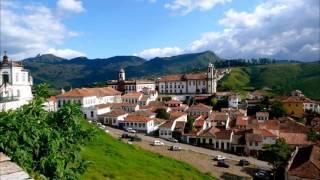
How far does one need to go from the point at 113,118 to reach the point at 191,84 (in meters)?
44.6

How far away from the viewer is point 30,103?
Result: 12164 mm

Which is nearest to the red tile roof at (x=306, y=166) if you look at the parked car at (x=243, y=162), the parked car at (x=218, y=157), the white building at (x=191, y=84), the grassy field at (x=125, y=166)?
the grassy field at (x=125, y=166)

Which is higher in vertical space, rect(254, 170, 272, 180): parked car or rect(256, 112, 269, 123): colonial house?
rect(256, 112, 269, 123): colonial house

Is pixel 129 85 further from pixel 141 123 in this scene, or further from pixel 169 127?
pixel 169 127

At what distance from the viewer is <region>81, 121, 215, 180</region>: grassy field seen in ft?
99.7

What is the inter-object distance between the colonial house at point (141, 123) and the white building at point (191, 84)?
40.9 meters

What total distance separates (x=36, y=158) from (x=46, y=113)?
207 centimetres

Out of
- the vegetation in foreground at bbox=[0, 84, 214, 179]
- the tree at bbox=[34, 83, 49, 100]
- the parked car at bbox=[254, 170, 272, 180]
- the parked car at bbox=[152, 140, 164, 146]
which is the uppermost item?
the tree at bbox=[34, 83, 49, 100]

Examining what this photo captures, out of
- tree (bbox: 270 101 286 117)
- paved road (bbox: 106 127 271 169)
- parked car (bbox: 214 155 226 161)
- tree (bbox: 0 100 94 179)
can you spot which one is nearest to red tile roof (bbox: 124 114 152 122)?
paved road (bbox: 106 127 271 169)

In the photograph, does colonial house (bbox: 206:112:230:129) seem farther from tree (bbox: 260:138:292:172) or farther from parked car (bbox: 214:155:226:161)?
tree (bbox: 260:138:292:172)

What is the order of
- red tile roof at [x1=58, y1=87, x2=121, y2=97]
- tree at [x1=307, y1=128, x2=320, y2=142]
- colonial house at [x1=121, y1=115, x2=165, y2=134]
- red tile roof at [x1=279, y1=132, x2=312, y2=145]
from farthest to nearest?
red tile roof at [x1=58, y1=87, x2=121, y2=97]
colonial house at [x1=121, y1=115, x2=165, y2=134]
tree at [x1=307, y1=128, x2=320, y2=142]
red tile roof at [x1=279, y1=132, x2=312, y2=145]

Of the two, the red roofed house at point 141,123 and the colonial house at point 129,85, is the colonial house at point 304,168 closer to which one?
the red roofed house at point 141,123

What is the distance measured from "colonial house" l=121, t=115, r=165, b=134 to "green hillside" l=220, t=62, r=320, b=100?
188ft

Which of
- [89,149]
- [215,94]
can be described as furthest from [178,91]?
[89,149]
